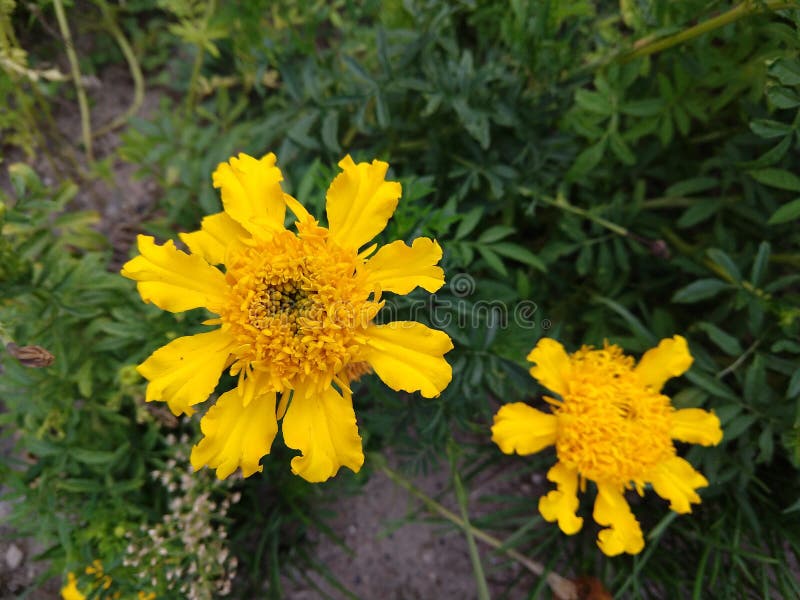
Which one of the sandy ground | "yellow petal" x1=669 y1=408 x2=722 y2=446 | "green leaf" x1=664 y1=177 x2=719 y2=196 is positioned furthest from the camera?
the sandy ground

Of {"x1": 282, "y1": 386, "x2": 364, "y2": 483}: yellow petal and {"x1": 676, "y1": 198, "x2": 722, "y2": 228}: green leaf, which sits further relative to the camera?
{"x1": 676, "y1": 198, "x2": 722, "y2": 228}: green leaf

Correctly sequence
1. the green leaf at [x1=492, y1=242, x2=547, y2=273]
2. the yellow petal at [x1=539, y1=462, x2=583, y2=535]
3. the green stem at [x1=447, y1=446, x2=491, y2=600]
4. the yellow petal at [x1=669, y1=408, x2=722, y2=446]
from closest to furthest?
the yellow petal at [x1=539, y1=462, x2=583, y2=535]
the yellow petal at [x1=669, y1=408, x2=722, y2=446]
the green stem at [x1=447, y1=446, x2=491, y2=600]
the green leaf at [x1=492, y1=242, x2=547, y2=273]

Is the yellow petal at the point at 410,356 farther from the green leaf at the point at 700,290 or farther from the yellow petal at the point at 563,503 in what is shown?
the green leaf at the point at 700,290

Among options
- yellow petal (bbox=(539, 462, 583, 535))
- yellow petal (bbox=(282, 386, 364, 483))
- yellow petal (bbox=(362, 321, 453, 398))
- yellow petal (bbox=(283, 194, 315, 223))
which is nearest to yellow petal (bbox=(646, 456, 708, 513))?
yellow petal (bbox=(539, 462, 583, 535))

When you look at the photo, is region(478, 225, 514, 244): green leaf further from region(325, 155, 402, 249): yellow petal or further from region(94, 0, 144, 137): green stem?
region(94, 0, 144, 137): green stem

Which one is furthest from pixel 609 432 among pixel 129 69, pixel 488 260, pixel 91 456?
pixel 129 69

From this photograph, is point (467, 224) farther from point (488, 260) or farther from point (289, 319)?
point (289, 319)
